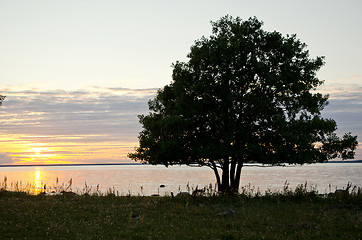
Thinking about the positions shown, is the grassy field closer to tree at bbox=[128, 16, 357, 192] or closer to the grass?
the grass

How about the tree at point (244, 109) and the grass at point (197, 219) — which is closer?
the grass at point (197, 219)

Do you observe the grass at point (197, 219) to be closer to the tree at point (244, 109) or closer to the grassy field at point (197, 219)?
the grassy field at point (197, 219)

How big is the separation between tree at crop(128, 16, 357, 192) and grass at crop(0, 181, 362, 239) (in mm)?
5232

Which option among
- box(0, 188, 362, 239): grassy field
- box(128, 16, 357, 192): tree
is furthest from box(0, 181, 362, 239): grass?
box(128, 16, 357, 192): tree

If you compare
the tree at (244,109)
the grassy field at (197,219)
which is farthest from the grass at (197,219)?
the tree at (244,109)

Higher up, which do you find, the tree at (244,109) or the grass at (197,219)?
the tree at (244,109)

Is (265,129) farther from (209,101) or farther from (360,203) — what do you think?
(360,203)

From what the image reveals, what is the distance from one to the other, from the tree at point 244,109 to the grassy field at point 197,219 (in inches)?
208

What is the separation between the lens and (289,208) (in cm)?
1953

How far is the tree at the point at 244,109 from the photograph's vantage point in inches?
1075

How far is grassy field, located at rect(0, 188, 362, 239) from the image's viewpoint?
46.1 feet

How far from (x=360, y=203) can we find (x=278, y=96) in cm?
1115

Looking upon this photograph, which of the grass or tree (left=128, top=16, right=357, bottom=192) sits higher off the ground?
tree (left=128, top=16, right=357, bottom=192)

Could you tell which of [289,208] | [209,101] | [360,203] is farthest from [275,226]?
Result: [209,101]
